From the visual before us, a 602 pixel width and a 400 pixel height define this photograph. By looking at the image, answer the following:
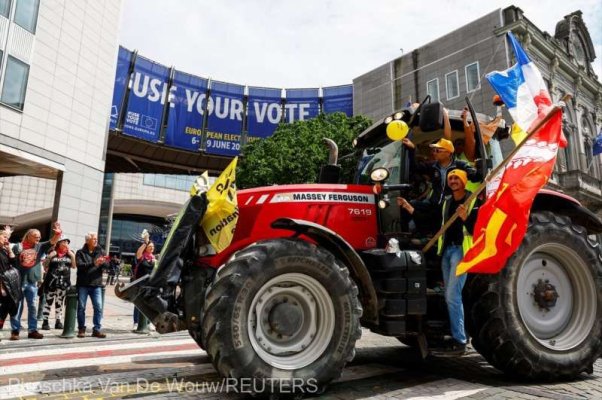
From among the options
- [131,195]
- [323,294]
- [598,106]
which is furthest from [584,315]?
[131,195]

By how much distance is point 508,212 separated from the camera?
435 centimetres

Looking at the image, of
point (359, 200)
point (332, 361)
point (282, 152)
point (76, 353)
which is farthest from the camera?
point (282, 152)

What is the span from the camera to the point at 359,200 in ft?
15.9

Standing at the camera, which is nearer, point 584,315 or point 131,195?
point 584,315

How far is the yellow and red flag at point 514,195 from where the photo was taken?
14.2 ft

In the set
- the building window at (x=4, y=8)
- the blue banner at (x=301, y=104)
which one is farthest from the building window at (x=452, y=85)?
the building window at (x=4, y=8)

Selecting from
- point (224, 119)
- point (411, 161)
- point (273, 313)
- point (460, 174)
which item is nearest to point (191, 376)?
point (273, 313)

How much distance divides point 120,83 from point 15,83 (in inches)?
619

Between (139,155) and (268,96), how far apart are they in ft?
40.8

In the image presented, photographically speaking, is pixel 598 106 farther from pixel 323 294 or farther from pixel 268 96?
pixel 323 294

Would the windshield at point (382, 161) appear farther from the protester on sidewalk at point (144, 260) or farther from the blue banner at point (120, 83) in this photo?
the blue banner at point (120, 83)

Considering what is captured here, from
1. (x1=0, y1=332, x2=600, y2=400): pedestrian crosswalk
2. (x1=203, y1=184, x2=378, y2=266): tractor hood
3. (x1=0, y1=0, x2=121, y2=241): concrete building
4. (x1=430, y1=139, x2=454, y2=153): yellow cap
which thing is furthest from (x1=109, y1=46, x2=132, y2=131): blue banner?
(x1=430, y1=139, x2=454, y2=153): yellow cap

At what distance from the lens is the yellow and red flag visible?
4316mm

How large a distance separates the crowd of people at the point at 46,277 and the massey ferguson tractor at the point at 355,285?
16.5 ft
